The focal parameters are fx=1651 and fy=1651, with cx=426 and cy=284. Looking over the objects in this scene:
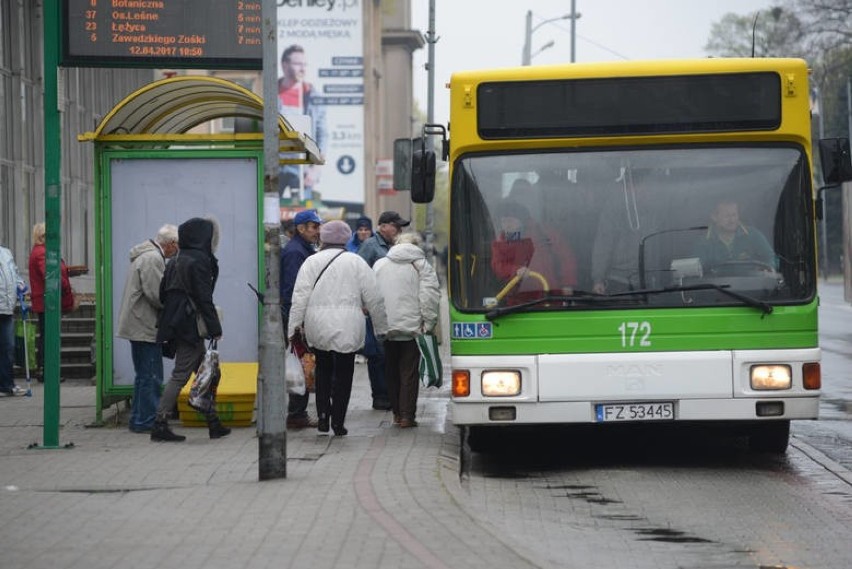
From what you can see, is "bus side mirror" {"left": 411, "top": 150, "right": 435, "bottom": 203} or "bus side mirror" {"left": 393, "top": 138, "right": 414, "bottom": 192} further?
"bus side mirror" {"left": 393, "top": 138, "right": 414, "bottom": 192}

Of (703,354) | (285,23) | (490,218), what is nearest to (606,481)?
(703,354)

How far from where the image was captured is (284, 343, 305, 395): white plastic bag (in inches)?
555

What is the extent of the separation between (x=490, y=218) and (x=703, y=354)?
1.79 metres

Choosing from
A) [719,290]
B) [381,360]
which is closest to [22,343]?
[381,360]

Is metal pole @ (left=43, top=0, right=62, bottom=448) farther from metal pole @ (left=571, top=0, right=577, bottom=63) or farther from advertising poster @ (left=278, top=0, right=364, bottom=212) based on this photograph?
advertising poster @ (left=278, top=0, right=364, bottom=212)

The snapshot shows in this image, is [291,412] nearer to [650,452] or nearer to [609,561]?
[650,452]

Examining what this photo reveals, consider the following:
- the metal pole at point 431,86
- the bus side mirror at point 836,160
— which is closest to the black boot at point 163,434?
the bus side mirror at point 836,160

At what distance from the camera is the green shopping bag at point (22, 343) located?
66.7 feet

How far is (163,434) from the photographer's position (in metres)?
13.2

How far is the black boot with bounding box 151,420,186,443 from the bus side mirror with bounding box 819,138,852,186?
17.8 ft

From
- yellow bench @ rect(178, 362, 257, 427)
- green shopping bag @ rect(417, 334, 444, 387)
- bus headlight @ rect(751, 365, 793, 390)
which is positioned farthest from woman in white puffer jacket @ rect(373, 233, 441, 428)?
bus headlight @ rect(751, 365, 793, 390)

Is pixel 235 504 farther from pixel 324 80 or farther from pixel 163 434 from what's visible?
pixel 324 80

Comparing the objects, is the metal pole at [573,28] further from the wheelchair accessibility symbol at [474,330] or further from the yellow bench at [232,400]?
the wheelchair accessibility symbol at [474,330]

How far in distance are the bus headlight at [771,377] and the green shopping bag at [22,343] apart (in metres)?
11.1
